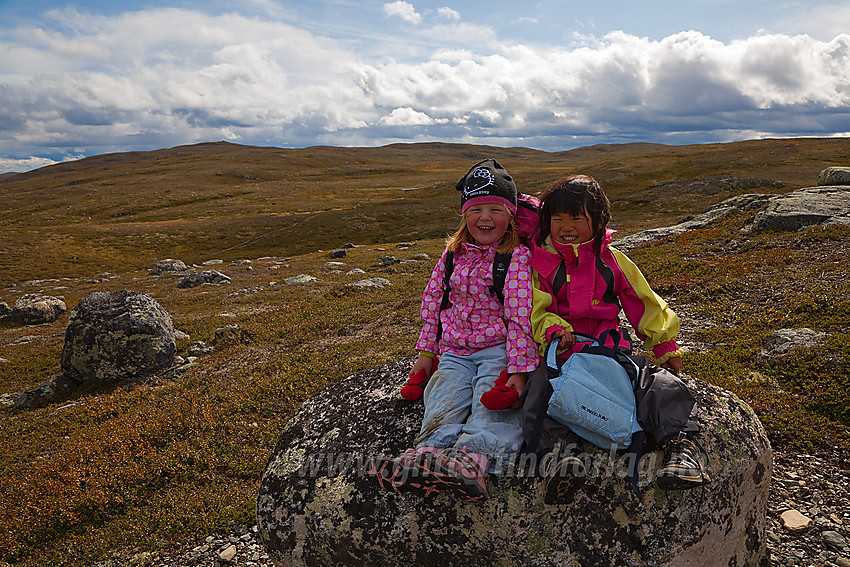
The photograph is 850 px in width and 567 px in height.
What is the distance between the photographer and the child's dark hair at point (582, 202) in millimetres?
4723

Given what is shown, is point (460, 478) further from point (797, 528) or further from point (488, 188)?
point (797, 528)

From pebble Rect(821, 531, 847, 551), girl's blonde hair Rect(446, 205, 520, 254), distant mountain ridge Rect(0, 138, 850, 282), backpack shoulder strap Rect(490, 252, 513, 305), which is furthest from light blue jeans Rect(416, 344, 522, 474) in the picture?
distant mountain ridge Rect(0, 138, 850, 282)

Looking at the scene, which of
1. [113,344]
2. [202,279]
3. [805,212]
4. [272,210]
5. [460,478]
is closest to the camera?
[460,478]

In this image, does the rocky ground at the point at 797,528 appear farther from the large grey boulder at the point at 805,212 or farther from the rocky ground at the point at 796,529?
the large grey boulder at the point at 805,212

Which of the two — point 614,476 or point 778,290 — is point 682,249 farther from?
point 614,476

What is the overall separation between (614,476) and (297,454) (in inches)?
137

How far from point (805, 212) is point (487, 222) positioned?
2342 centimetres

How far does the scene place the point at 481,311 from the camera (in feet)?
17.5

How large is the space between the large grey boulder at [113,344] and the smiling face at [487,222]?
15769 mm

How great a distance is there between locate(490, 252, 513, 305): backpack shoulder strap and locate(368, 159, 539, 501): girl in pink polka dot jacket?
0.06m

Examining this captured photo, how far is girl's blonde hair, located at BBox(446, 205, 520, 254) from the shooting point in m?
5.27

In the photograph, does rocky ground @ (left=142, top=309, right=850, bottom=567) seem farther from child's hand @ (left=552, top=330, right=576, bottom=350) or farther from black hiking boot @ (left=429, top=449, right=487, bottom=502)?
black hiking boot @ (left=429, top=449, right=487, bottom=502)

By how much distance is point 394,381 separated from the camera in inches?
253

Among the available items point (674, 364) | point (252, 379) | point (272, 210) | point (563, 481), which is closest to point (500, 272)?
point (674, 364)
